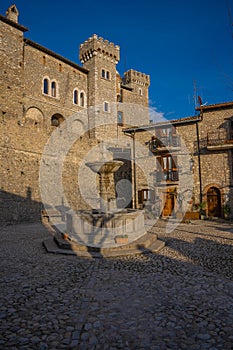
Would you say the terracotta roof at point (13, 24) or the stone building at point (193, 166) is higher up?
the terracotta roof at point (13, 24)

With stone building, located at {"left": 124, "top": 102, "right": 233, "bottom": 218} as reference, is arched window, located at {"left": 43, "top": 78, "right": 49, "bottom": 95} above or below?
above

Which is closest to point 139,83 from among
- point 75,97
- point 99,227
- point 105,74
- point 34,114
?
point 105,74

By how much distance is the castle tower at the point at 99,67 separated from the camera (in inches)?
1173

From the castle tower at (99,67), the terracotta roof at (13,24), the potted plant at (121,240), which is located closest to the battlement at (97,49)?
the castle tower at (99,67)

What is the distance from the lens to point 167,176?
66.7 ft

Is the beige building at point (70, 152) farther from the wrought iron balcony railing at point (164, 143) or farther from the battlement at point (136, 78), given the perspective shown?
the battlement at point (136, 78)

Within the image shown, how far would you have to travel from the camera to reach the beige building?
18031 millimetres

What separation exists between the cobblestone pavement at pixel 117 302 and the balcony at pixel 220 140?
12.4 m

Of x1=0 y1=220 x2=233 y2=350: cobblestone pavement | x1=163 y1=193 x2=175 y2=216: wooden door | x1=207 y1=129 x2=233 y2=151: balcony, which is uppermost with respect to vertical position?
x1=207 y1=129 x2=233 y2=151: balcony

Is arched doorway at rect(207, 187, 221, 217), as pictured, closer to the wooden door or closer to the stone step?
the wooden door

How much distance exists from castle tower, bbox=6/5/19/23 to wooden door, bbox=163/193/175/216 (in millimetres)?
22132

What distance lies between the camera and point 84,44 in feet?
102

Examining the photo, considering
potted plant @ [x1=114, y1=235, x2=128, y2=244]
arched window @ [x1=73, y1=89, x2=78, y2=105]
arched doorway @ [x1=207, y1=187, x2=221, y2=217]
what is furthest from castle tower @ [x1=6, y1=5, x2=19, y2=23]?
potted plant @ [x1=114, y1=235, x2=128, y2=244]

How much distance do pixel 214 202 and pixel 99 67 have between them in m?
21.6
